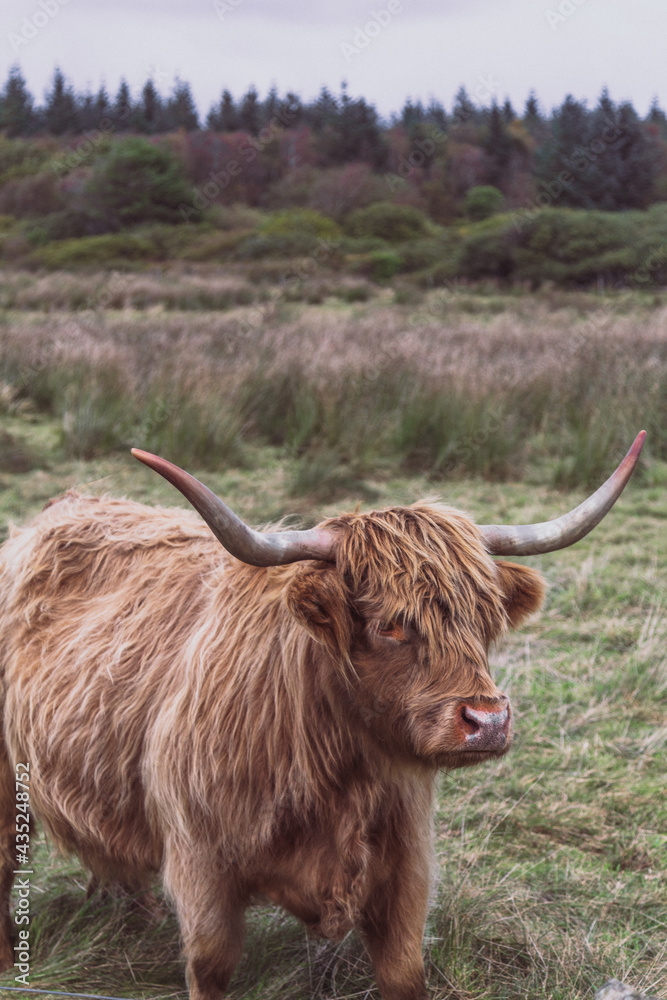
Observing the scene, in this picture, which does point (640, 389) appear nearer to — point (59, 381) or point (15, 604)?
point (59, 381)

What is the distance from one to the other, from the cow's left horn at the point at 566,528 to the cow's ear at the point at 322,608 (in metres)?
0.38

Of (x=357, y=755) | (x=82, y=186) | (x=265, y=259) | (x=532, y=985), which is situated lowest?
(x=532, y=985)

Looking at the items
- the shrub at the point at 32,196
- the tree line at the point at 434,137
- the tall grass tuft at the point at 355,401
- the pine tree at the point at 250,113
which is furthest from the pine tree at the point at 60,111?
the tall grass tuft at the point at 355,401

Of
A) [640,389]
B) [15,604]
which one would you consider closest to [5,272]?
[640,389]

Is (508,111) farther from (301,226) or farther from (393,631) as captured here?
(393,631)

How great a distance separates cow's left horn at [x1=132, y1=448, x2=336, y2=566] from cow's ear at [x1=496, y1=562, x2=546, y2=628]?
393 millimetres

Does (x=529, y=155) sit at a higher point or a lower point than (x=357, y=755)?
higher

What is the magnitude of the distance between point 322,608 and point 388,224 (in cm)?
3170

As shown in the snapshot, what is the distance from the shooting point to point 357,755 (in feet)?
5.96

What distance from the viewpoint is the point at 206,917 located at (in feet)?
6.20

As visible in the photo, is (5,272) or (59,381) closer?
(59,381)

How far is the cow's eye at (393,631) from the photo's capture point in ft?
5.47

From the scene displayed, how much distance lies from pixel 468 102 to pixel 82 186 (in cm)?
3154

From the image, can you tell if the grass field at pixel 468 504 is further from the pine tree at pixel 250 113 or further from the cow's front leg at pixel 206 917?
the pine tree at pixel 250 113
